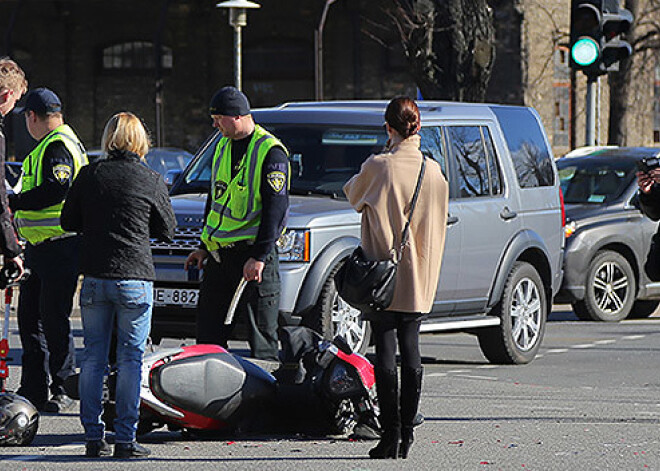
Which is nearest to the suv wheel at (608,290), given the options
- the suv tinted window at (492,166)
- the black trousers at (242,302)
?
the suv tinted window at (492,166)

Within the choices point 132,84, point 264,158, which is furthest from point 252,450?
point 132,84

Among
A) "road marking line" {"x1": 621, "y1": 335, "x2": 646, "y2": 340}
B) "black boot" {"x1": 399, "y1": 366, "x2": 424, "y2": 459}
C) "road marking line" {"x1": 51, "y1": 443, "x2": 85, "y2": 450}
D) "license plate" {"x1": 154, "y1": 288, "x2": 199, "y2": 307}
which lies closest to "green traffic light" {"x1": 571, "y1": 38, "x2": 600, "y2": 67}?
"road marking line" {"x1": 621, "y1": 335, "x2": 646, "y2": 340}

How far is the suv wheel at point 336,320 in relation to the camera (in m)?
10.1

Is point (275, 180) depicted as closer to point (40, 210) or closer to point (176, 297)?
point (40, 210)

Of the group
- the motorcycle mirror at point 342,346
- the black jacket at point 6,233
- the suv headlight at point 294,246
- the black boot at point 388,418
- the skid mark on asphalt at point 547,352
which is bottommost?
the skid mark on asphalt at point 547,352

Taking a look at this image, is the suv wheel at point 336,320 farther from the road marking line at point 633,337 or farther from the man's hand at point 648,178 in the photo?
the road marking line at point 633,337

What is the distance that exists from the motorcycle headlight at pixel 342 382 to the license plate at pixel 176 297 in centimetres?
233

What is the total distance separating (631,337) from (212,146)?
463 centimetres

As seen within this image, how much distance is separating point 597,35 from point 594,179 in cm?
146

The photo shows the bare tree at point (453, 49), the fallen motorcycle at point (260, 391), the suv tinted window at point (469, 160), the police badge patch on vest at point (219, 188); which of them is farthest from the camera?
the bare tree at point (453, 49)

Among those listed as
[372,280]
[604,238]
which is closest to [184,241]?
[372,280]

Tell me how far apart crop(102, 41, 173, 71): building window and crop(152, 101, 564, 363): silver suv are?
78.9 ft

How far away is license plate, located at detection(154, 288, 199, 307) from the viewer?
33.2 ft

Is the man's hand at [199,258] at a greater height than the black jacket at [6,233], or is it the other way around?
the black jacket at [6,233]
